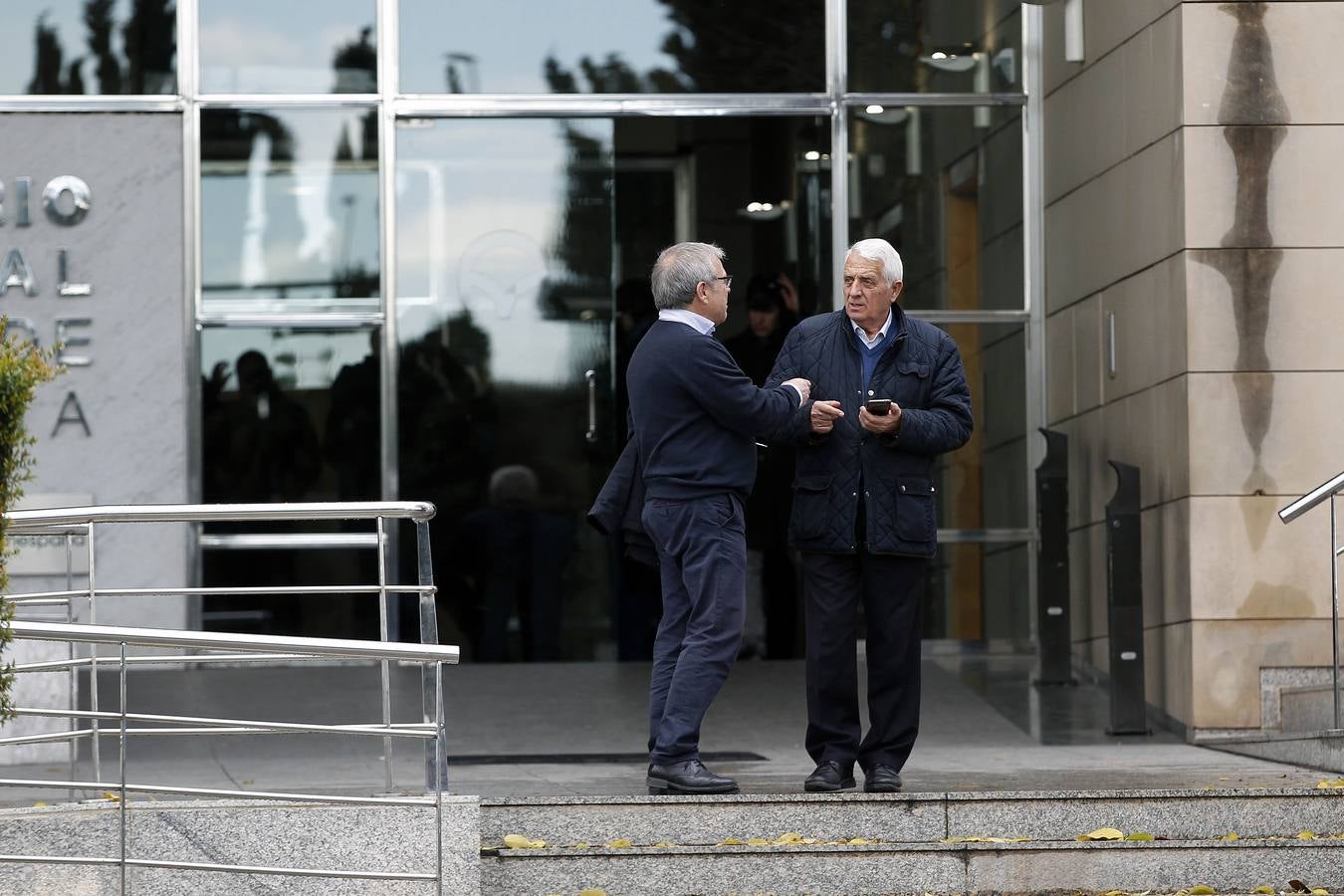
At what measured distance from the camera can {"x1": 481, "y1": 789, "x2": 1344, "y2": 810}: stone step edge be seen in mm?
6238

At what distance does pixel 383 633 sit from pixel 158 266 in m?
5.66

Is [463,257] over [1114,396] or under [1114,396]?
over

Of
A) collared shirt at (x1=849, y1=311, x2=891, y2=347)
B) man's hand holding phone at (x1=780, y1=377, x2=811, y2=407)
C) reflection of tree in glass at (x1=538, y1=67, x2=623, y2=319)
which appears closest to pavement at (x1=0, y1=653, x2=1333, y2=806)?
man's hand holding phone at (x1=780, y1=377, x2=811, y2=407)

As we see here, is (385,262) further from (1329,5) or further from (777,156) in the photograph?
(1329,5)

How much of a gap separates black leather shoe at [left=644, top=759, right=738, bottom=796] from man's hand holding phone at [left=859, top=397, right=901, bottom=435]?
123 cm

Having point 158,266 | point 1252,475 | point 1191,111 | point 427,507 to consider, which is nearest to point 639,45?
point 158,266

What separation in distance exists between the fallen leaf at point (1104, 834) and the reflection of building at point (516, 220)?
4521 mm

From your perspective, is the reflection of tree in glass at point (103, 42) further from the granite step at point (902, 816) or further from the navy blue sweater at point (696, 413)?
the granite step at point (902, 816)

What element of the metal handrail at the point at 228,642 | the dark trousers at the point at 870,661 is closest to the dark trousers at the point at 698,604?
the dark trousers at the point at 870,661

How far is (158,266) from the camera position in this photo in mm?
11477

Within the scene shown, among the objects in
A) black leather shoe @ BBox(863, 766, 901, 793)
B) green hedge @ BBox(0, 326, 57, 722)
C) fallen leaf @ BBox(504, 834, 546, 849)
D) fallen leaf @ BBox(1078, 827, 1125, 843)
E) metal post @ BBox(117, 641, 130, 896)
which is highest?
green hedge @ BBox(0, 326, 57, 722)

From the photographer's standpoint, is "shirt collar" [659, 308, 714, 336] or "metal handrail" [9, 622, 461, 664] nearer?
"metal handrail" [9, 622, 461, 664]

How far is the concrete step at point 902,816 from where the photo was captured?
20.3 ft

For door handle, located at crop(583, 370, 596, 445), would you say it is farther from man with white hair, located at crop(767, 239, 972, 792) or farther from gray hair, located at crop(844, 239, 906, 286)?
gray hair, located at crop(844, 239, 906, 286)
